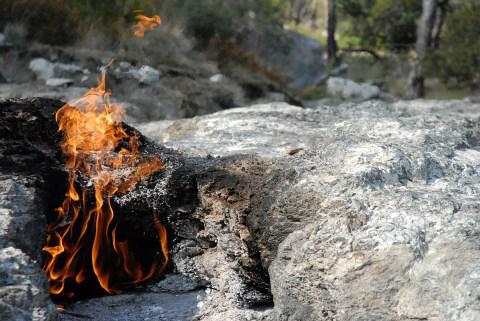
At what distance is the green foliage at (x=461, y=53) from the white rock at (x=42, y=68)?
907 cm

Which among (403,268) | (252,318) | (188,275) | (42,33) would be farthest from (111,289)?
(42,33)

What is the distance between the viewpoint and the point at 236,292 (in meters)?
3.75

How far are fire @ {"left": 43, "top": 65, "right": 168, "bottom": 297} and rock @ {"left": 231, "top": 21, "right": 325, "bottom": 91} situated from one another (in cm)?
1111

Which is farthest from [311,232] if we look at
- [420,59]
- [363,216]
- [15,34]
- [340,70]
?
[340,70]

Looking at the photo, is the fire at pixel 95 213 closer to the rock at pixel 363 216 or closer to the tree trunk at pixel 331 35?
the rock at pixel 363 216

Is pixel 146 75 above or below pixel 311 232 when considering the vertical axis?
above

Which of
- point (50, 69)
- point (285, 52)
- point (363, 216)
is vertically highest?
point (285, 52)

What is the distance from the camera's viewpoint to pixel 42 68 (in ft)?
32.4

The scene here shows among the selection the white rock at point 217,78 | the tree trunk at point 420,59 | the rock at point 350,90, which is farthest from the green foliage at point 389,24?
the white rock at point 217,78

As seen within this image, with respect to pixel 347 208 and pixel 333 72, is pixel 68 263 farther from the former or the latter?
pixel 333 72

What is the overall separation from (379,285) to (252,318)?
2.61ft

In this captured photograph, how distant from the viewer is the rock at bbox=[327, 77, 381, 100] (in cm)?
1630

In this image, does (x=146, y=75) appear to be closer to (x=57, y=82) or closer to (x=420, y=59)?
(x=57, y=82)

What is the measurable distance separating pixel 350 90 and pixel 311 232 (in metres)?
13.8
